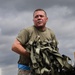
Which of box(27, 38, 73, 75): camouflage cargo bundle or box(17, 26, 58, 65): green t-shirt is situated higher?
box(17, 26, 58, 65): green t-shirt

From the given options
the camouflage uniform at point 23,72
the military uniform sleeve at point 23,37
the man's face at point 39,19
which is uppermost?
the man's face at point 39,19

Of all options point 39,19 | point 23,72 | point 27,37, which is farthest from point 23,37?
point 23,72

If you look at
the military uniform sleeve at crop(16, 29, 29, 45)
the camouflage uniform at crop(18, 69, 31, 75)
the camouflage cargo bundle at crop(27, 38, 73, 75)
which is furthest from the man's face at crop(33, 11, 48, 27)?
the camouflage uniform at crop(18, 69, 31, 75)

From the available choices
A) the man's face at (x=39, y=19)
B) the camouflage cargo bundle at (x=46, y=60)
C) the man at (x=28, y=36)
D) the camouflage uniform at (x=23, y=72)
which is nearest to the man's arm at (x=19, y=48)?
the man at (x=28, y=36)

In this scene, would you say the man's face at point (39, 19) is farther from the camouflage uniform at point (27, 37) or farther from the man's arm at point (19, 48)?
the man's arm at point (19, 48)

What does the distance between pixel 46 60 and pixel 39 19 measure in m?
0.89

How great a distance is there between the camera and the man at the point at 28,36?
25.4ft

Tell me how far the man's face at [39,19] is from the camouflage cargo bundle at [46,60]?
0.43 metres

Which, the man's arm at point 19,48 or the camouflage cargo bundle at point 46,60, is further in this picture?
the man's arm at point 19,48

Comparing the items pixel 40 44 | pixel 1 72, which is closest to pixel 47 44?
pixel 40 44

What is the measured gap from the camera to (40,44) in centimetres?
762

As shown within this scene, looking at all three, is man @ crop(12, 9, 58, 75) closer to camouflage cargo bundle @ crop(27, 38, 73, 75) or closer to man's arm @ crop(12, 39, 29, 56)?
man's arm @ crop(12, 39, 29, 56)

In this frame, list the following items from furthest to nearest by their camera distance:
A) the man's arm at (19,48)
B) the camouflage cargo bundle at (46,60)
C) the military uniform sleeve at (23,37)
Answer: the military uniform sleeve at (23,37) → the man's arm at (19,48) → the camouflage cargo bundle at (46,60)

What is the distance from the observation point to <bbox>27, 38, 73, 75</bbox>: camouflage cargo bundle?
743cm
